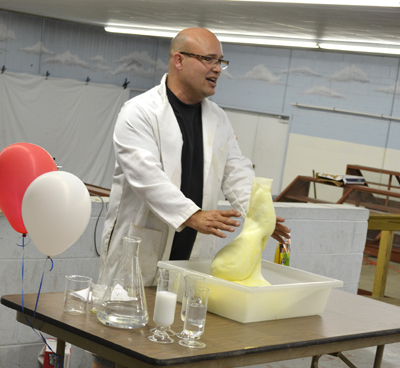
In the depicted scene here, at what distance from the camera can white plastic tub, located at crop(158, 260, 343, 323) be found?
1803 millimetres

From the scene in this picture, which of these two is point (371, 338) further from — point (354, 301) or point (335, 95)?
point (335, 95)

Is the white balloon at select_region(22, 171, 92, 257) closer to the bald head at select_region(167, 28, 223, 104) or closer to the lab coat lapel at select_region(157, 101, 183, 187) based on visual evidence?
the lab coat lapel at select_region(157, 101, 183, 187)

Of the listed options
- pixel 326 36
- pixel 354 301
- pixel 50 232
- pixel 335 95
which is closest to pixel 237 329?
pixel 50 232

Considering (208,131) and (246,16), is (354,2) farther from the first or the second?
(208,131)

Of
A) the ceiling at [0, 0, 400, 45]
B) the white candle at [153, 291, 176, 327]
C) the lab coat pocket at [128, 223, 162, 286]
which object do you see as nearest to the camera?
the white candle at [153, 291, 176, 327]

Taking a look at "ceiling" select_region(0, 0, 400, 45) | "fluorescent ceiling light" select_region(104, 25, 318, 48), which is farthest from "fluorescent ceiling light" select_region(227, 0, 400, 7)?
"fluorescent ceiling light" select_region(104, 25, 318, 48)

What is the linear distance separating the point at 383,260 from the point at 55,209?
336cm

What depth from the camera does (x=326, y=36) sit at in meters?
8.12

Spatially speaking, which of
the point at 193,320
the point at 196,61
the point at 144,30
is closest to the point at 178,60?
the point at 196,61

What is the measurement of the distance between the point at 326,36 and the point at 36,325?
724 centimetres

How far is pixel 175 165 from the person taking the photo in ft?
7.26

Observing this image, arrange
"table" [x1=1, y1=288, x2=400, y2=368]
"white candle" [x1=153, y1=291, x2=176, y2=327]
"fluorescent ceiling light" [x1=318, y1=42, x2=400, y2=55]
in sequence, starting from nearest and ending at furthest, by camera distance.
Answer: "table" [x1=1, y1=288, x2=400, y2=368], "white candle" [x1=153, y1=291, x2=176, y2=327], "fluorescent ceiling light" [x1=318, y1=42, x2=400, y2=55]

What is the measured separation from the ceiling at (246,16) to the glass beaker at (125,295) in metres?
4.83

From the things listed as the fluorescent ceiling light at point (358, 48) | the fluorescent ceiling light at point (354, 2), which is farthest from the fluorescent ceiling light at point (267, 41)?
the fluorescent ceiling light at point (354, 2)
